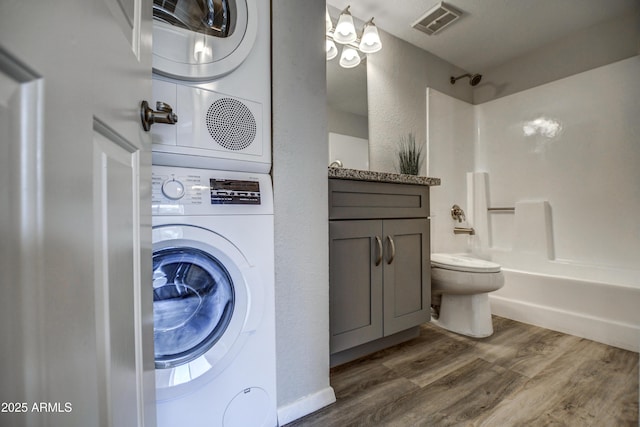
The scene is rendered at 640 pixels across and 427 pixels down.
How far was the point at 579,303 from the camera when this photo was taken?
1.67m

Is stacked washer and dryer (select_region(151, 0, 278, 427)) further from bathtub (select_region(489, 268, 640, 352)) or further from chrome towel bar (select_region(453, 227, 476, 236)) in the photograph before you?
chrome towel bar (select_region(453, 227, 476, 236))

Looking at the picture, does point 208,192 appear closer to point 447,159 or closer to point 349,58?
point 349,58

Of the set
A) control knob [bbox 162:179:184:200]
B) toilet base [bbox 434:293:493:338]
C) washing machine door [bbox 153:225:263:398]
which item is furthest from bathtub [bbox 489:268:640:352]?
control knob [bbox 162:179:184:200]

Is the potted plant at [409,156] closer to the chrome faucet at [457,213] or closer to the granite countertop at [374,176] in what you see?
the granite countertop at [374,176]

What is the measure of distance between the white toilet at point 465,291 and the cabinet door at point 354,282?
573mm

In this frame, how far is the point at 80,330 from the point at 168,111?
0.45 m

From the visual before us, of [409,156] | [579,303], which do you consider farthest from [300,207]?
[579,303]

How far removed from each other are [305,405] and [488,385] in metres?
0.85

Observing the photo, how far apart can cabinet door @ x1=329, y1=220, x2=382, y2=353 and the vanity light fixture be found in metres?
1.27

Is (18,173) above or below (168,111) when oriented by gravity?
below

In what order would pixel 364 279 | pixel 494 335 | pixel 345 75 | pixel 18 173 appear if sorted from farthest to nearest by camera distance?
pixel 345 75, pixel 494 335, pixel 364 279, pixel 18 173

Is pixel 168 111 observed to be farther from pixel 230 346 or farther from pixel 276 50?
pixel 230 346

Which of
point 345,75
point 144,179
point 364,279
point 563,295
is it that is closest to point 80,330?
point 144,179

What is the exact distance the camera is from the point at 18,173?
197mm
